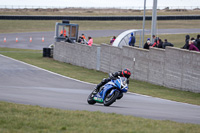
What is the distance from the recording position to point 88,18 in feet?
233

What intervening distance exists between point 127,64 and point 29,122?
15.9 m

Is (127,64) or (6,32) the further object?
(6,32)

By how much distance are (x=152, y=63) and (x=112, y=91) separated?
9.82m

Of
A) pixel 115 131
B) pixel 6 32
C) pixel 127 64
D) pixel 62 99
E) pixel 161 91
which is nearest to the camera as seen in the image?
pixel 115 131

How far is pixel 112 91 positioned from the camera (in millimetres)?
12070

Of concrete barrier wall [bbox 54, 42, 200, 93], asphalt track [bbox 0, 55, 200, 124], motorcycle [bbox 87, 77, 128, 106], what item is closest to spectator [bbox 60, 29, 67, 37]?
concrete barrier wall [bbox 54, 42, 200, 93]

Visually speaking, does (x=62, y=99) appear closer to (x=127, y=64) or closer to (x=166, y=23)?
(x=127, y=64)

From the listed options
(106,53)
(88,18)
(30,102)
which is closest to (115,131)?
(30,102)

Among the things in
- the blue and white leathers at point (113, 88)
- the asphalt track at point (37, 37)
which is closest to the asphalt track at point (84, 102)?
the blue and white leathers at point (113, 88)

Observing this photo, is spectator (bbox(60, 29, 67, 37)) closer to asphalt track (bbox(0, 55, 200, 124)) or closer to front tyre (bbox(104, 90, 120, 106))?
asphalt track (bbox(0, 55, 200, 124))

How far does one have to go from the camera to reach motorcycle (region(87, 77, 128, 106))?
12023mm

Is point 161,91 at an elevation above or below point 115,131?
below

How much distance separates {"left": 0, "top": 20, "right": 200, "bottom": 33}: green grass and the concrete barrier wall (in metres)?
33.6

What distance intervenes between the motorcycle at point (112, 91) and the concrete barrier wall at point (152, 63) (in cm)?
672
